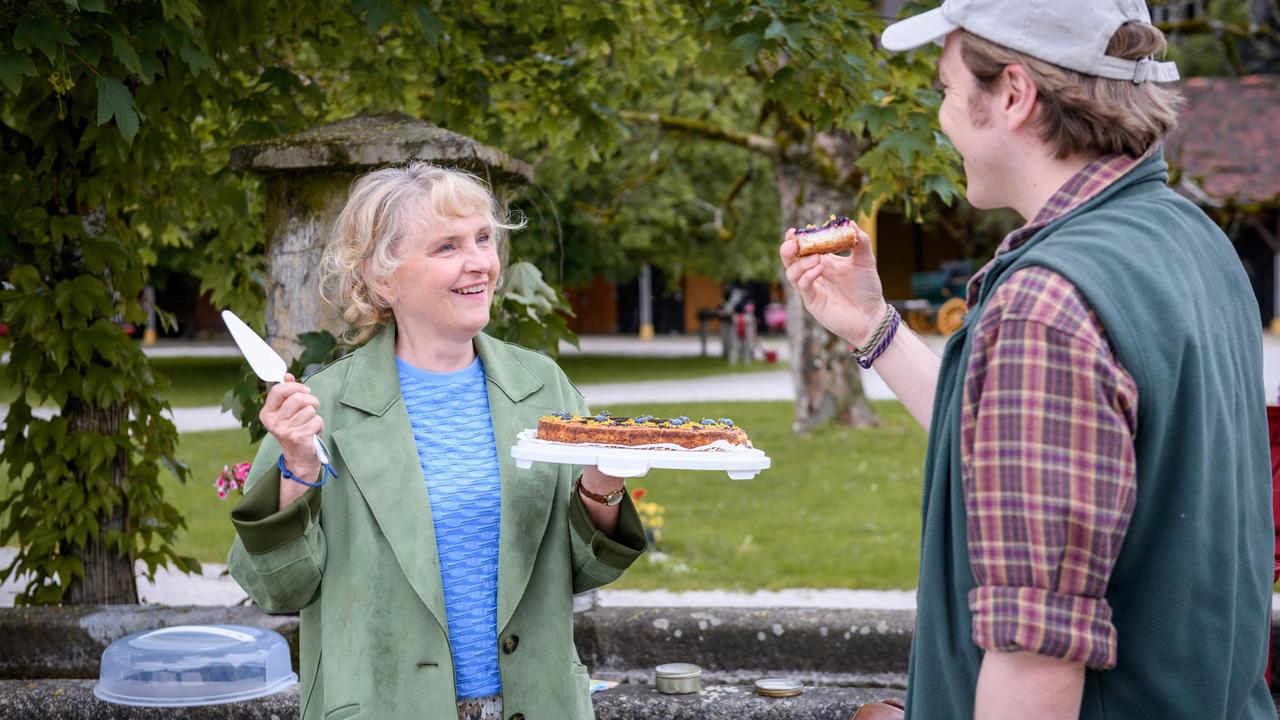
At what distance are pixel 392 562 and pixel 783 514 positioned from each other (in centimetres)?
749

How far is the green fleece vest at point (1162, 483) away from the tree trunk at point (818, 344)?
423 inches

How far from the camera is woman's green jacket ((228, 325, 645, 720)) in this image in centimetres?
251

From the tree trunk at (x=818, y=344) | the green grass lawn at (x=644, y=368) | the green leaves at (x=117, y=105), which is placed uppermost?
the green leaves at (x=117, y=105)

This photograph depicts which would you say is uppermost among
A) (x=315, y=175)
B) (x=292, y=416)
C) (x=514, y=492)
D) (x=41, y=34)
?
(x=41, y=34)

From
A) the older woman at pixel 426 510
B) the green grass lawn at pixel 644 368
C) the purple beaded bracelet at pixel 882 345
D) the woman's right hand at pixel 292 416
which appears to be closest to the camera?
the woman's right hand at pixel 292 416

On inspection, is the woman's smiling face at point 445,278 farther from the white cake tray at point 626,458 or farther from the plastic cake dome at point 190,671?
the plastic cake dome at point 190,671

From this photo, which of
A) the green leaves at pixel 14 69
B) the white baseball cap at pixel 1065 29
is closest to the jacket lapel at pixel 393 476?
the white baseball cap at pixel 1065 29

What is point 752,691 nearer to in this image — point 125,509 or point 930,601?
point 930,601

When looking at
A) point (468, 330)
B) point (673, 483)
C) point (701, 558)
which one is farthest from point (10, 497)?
point (673, 483)

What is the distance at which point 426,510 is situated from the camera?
8.43 ft

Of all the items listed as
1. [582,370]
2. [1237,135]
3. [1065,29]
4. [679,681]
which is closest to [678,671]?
[679,681]

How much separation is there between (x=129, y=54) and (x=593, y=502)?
237 centimetres

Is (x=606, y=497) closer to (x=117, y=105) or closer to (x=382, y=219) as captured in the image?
(x=382, y=219)

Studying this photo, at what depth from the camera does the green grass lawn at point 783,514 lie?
26.1 feet
